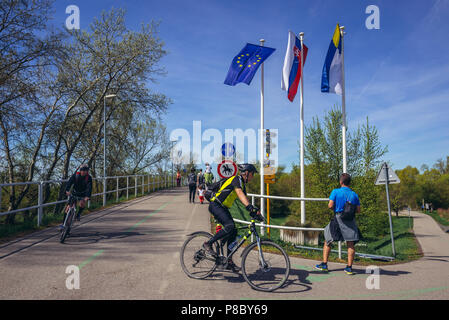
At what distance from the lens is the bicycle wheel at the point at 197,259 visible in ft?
16.9

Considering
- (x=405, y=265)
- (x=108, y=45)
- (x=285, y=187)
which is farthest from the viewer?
(x=285, y=187)

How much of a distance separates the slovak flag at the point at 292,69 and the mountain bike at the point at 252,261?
7941mm

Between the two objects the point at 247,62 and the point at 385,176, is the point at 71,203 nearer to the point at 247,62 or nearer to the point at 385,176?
the point at 385,176

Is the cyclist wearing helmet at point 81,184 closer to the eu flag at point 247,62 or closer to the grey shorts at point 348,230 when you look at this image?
the grey shorts at point 348,230

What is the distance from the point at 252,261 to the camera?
4.84m

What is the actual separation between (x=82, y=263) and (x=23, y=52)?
12.6 m

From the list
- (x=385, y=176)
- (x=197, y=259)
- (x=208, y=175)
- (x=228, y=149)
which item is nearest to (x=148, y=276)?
(x=197, y=259)

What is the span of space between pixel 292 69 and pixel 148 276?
9400mm

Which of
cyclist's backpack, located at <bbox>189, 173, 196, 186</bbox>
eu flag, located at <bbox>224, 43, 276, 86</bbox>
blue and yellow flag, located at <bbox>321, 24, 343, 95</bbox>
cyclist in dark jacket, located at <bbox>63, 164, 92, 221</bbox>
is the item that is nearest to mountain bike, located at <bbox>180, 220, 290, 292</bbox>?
cyclist in dark jacket, located at <bbox>63, 164, 92, 221</bbox>

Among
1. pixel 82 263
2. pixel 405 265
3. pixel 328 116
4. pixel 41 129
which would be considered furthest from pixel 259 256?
pixel 328 116

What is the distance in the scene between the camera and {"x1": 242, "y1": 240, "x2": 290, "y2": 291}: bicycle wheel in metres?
4.70

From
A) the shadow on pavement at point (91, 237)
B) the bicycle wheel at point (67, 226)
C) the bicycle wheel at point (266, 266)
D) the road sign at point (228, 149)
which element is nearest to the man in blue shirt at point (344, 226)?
the bicycle wheel at point (266, 266)
